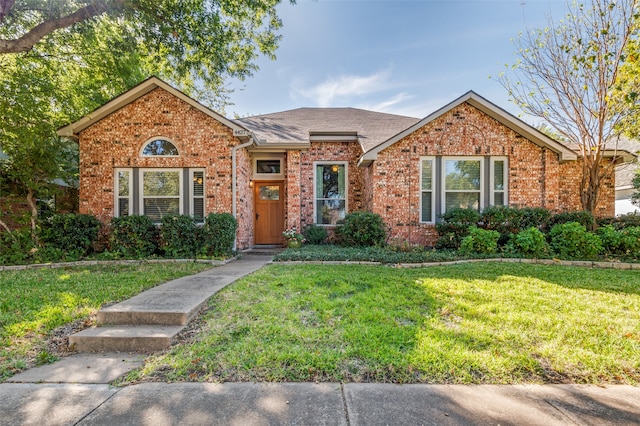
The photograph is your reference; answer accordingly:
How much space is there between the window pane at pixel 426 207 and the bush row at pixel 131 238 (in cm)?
607

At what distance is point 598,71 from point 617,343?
378 inches

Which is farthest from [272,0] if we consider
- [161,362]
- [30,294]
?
[161,362]

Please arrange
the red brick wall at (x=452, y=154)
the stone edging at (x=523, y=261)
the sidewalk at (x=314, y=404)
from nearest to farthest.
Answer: the sidewalk at (x=314, y=404), the stone edging at (x=523, y=261), the red brick wall at (x=452, y=154)

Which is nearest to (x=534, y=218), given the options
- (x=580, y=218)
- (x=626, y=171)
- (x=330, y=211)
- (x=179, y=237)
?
(x=580, y=218)

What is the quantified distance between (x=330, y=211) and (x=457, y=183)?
4.41 meters

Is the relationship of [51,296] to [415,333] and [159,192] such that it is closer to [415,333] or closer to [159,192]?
[159,192]

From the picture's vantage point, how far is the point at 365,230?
8875 millimetres

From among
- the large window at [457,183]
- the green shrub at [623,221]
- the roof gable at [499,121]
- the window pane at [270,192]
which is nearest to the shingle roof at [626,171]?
the green shrub at [623,221]

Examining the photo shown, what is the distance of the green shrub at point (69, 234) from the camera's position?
8047 mm

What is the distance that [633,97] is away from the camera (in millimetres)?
4793

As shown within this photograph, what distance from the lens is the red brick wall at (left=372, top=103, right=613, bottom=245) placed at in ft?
30.6

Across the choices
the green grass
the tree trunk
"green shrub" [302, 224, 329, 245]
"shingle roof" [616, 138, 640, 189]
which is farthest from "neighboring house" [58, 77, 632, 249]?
"shingle roof" [616, 138, 640, 189]

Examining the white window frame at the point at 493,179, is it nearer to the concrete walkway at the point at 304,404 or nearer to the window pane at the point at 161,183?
the concrete walkway at the point at 304,404

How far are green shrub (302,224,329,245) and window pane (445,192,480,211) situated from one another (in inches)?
165
